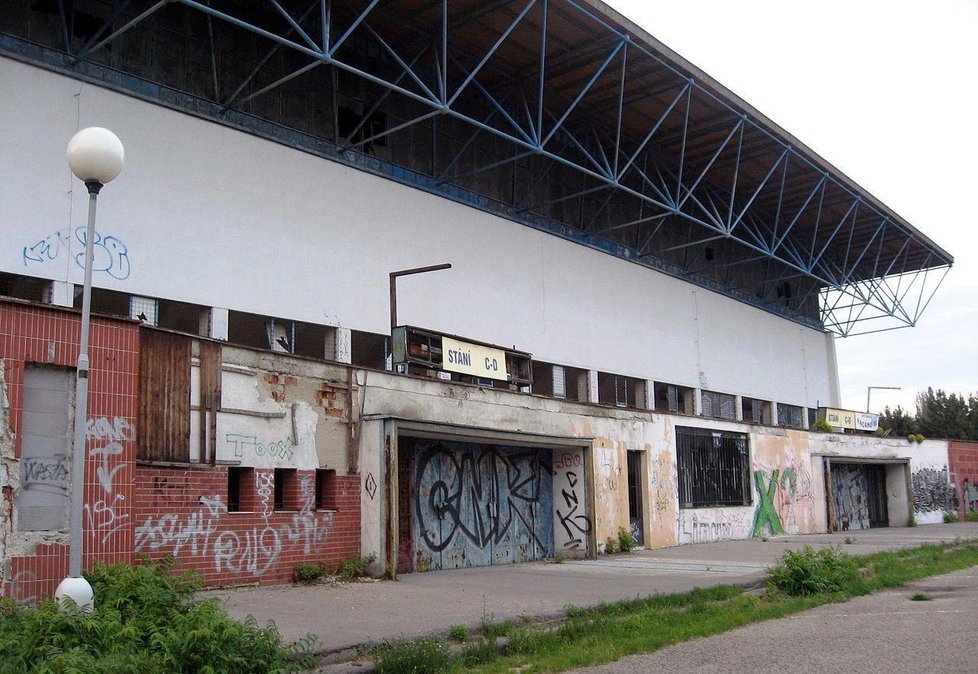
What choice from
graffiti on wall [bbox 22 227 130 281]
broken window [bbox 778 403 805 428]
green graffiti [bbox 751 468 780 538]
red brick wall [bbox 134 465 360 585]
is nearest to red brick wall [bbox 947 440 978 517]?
broken window [bbox 778 403 805 428]

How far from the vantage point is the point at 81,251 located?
1622 cm

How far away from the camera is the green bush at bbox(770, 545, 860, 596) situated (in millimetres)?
13117

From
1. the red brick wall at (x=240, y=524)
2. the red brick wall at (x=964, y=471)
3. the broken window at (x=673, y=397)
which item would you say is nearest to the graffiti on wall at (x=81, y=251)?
the red brick wall at (x=240, y=524)

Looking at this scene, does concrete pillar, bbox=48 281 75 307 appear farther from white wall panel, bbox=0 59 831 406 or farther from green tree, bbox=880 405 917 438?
green tree, bbox=880 405 917 438

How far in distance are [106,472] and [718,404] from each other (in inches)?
1080

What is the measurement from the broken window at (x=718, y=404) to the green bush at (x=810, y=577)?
64.3 feet

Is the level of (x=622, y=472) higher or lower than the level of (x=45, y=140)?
lower

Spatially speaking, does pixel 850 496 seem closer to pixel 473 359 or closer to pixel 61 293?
pixel 473 359

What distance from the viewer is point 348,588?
43.1 ft

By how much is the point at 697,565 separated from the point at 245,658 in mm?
12480

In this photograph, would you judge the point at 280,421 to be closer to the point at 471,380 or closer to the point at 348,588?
the point at 348,588

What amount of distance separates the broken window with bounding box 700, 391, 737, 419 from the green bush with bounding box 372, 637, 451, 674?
26.4 metres

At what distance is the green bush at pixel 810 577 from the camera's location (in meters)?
13.1

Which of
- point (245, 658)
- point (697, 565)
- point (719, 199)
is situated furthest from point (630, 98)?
point (245, 658)
